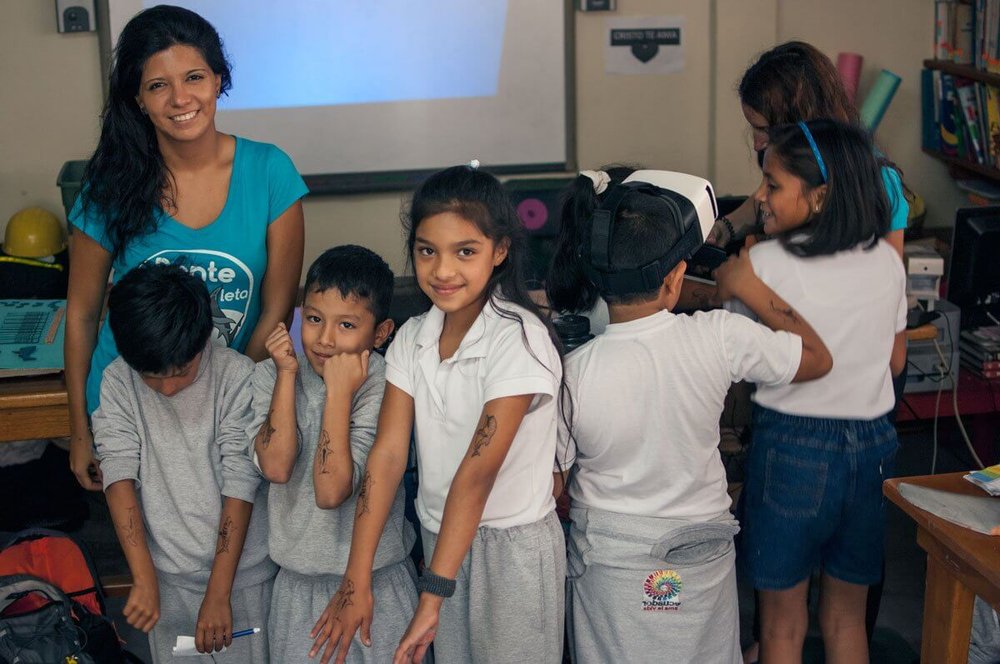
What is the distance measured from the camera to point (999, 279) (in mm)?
2984

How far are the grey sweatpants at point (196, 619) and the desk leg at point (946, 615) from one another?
3.73ft

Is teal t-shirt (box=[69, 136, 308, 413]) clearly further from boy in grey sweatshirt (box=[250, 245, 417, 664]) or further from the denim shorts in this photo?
the denim shorts

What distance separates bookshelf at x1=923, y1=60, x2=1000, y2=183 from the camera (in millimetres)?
3526

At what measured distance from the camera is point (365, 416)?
1.79 m

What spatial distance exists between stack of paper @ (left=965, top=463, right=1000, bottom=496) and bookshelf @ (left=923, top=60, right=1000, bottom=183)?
6.81 ft

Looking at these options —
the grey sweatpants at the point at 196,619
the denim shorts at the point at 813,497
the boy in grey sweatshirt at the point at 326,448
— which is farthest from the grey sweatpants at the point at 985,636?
the grey sweatpants at the point at 196,619

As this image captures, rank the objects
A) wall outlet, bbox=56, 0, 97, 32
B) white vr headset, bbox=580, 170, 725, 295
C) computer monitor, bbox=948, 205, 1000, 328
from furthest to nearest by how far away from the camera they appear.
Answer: wall outlet, bbox=56, 0, 97, 32, computer monitor, bbox=948, 205, 1000, 328, white vr headset, bbox=580, 170, 725, 295

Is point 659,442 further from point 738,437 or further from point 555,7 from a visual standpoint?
point 555,7

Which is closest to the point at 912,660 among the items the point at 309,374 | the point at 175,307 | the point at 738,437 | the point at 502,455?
the point at 738,437

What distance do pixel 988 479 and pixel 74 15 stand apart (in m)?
3.23

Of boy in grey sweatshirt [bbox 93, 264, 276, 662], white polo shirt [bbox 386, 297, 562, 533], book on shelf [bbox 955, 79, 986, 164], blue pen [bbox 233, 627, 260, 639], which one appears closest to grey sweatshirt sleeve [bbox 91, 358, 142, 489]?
boy in grey sweatshirt [bbox 93, 264, 276, 662]

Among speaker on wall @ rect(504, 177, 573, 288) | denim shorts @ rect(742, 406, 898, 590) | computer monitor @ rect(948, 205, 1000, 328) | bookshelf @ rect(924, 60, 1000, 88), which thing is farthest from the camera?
bookshelf @ rect(924, 60, 1000, 88)

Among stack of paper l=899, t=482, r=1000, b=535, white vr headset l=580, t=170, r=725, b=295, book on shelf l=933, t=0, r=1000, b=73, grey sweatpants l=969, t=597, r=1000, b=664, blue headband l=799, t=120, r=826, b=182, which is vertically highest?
book on shelf l=933, t=0, r=1000, b=73

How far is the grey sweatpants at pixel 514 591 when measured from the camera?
1.68m
